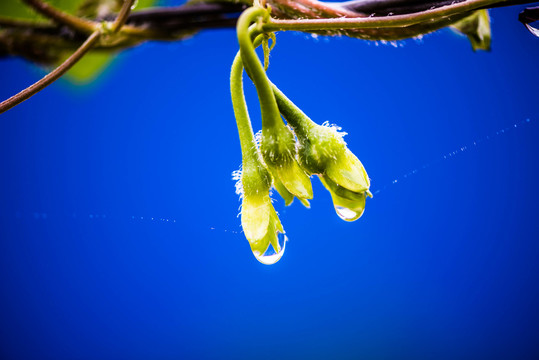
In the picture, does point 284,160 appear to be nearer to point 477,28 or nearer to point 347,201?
point 347,201

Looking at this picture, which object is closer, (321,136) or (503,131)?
(321,136)

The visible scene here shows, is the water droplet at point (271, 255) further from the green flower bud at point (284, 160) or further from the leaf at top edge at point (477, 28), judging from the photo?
the leaf at top edge at point (477, 28)

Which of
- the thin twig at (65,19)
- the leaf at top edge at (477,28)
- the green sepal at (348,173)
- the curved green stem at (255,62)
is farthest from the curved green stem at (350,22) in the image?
the thin twig at (65,19)

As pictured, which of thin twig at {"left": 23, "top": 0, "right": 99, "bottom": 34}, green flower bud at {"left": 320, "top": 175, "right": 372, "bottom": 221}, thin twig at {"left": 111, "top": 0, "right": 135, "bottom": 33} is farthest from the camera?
thin twig at {"left": 23, "top": 0, "right": 99, "bottom": 34}

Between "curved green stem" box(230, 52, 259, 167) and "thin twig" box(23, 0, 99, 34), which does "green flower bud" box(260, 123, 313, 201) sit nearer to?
"curved green stem" box(230, 52, 259, 167)

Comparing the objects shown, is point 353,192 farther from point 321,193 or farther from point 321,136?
point 321,193

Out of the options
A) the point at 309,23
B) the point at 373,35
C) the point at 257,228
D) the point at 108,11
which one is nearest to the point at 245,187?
the point at 257,228

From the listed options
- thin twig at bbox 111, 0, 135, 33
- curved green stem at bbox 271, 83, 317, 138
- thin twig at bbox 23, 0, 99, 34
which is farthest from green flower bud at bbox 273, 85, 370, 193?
thin twig at bbox 23, 0, 99, 34

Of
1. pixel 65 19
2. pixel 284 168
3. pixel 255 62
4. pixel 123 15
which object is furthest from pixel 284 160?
pixel 65 19
